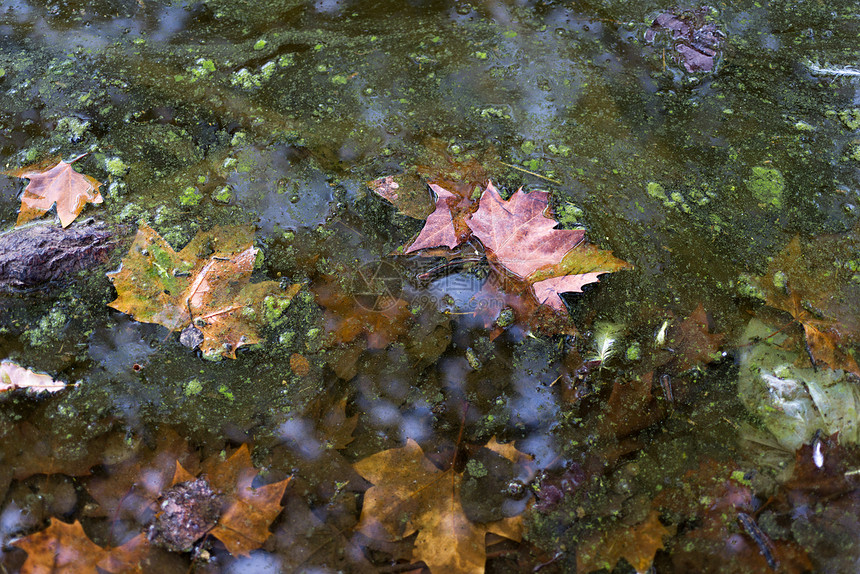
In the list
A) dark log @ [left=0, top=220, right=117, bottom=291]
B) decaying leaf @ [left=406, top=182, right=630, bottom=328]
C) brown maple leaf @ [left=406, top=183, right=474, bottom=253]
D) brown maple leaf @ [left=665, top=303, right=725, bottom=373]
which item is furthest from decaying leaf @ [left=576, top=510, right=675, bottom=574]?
dark log @ [left=0, top=220, right=117, bottom=291]

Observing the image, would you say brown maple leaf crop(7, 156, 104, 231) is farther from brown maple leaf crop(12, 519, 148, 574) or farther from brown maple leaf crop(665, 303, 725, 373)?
brown maple leaf crop(665, 303, 725, 373)

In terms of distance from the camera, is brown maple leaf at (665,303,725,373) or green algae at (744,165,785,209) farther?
green algae at (744,165,785,209)

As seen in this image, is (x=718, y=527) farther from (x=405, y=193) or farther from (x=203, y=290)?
(x=203, y=290)

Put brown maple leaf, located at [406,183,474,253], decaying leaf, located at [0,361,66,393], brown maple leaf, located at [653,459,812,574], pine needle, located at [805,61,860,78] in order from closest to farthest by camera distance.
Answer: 1. brown maple leaf, located at [653,459,812,574]
2. decaying leaf, located at [0,361,66,393]
3. brown maple leaf, located at [406,183,474,253]
4. pine needle, located at [805,61,860,78]

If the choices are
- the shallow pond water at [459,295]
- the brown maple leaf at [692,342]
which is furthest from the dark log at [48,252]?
the brown maple leaf at [692,342]

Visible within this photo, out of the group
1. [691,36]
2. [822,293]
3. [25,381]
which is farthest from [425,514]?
[691,36]

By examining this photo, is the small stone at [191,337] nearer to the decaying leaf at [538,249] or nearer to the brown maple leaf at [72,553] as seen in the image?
the brown maple leaf at [72,553]

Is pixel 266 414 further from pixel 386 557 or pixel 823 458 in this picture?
pixel 823 458
